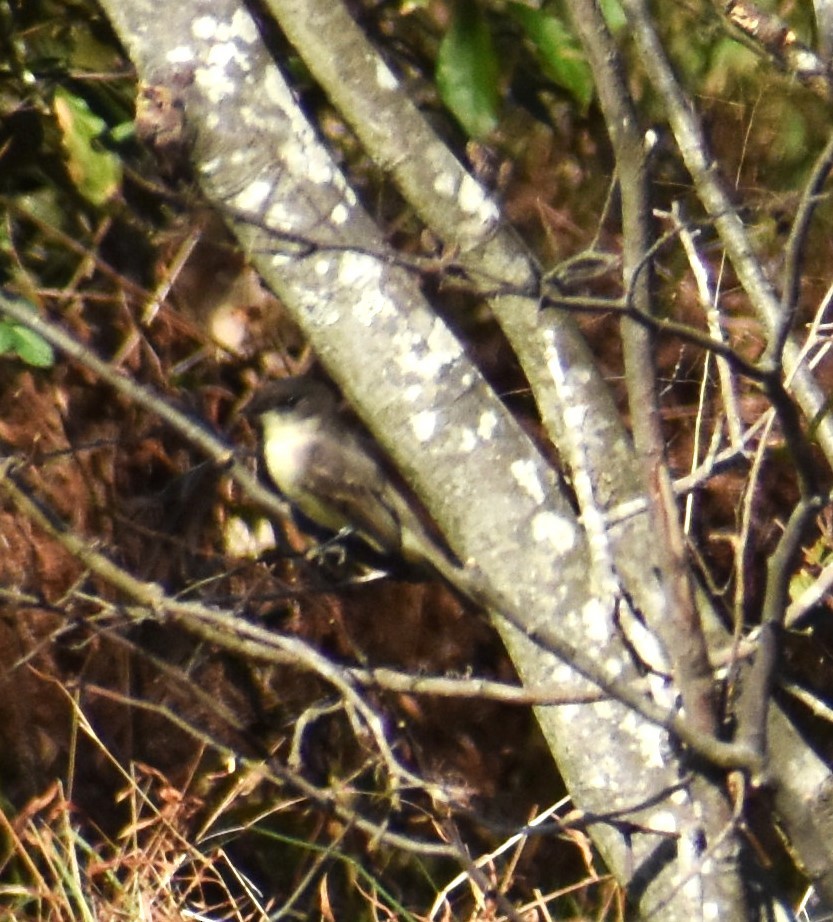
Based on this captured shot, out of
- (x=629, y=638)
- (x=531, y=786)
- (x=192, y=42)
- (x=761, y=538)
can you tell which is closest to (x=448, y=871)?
(x=531, y=786)

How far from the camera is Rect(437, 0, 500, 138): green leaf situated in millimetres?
3398

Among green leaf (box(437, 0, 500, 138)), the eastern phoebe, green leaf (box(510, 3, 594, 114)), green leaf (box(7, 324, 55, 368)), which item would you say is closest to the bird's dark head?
the eastern phoebe

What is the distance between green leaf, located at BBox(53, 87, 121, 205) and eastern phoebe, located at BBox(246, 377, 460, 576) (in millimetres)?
738

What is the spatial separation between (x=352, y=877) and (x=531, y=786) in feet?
2.22

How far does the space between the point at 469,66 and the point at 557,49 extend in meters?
0.21

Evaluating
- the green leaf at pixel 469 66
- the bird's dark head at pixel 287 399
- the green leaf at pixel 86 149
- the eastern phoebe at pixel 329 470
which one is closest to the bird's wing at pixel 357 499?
the eastern phoebe at pixel 329 470

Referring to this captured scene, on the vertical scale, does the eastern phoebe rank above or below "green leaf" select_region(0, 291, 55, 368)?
below

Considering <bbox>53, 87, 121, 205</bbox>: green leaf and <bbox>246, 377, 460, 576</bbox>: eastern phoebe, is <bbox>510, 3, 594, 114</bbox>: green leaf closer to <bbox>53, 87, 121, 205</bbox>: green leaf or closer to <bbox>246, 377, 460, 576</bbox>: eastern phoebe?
<bbox>53, 87, 121, 205</bbox>: green leaf

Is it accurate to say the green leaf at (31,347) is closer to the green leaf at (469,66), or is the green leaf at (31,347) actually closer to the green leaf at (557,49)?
the green leaf at (469,66)

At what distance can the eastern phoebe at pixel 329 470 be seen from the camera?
14.1 feet

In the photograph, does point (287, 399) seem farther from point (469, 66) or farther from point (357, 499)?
point (469, 66)

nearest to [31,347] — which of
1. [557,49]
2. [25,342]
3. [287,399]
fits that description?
[25,342]

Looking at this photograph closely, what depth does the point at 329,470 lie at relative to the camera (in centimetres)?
463

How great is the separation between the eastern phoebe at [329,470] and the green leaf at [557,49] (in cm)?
128
